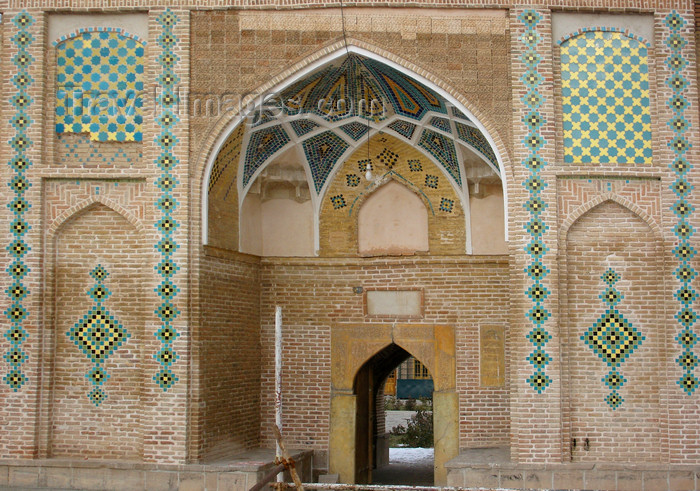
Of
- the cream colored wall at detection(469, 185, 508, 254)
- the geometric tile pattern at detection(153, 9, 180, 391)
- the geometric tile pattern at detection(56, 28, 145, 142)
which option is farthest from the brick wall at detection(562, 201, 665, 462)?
the geometric tile pattern at detection(56, 28, 145, 142)

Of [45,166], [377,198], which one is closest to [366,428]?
[377,198]

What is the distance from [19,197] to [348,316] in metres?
3.58

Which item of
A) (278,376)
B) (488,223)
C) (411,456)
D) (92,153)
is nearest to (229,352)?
(92,153)

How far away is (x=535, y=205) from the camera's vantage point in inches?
315

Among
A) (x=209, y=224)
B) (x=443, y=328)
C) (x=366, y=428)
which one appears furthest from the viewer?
(x=366, y=428)

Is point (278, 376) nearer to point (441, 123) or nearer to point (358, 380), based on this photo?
point (358, 380)

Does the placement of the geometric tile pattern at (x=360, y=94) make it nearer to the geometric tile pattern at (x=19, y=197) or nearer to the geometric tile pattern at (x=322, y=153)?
the geometric tile pattern at (x=322, y=153)

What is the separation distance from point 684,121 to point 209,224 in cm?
446

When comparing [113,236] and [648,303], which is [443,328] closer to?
[648,303]

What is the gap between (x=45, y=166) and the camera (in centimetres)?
823

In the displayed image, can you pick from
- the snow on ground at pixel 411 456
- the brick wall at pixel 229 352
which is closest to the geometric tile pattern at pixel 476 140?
the brick wall at pixel 229 352

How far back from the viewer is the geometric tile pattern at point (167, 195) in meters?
8.02

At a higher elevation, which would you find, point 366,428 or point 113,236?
point 113,236

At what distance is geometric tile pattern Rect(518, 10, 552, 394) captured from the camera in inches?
310
